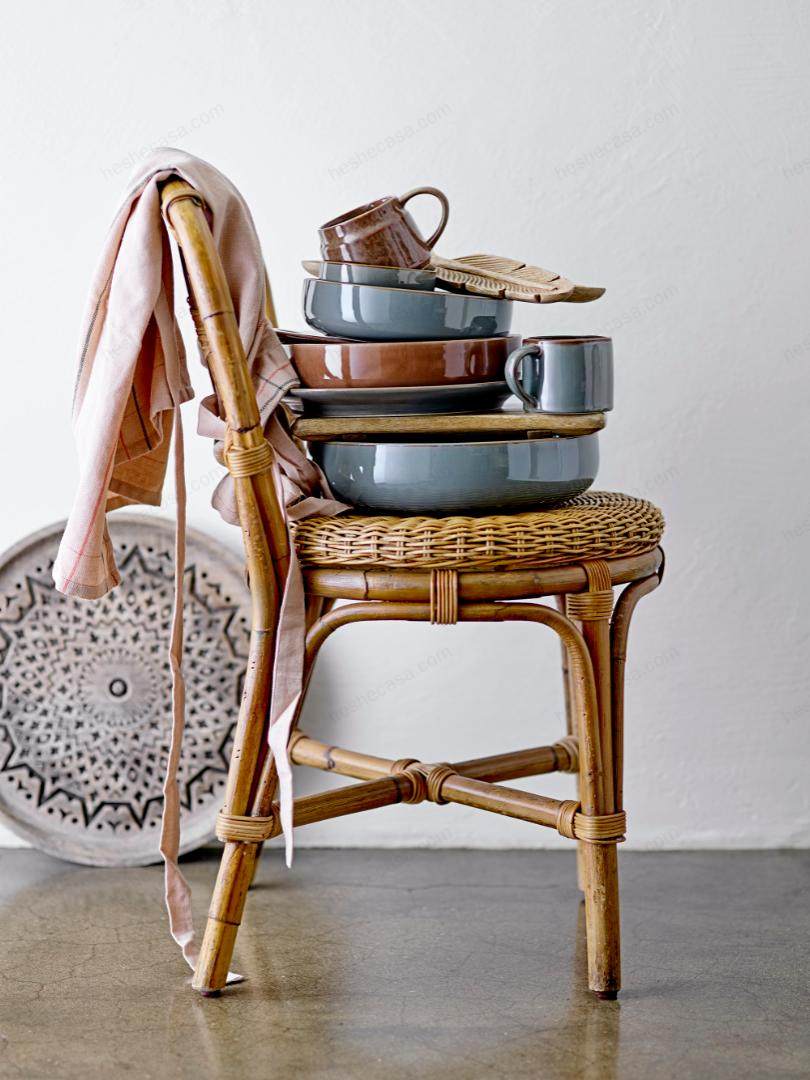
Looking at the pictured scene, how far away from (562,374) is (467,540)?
19cm

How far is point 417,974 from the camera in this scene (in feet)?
4.27

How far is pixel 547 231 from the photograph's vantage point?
1.60m

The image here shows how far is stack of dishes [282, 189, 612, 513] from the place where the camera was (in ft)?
3.90

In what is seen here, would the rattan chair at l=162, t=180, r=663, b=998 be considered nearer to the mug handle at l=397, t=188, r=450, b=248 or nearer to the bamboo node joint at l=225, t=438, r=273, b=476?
the bamboo node joint at l=225, t=438, r=273, b=476

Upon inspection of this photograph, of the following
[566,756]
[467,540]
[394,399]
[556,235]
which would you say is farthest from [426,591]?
[556,235]

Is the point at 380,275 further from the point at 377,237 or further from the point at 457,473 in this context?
the point at 457,473

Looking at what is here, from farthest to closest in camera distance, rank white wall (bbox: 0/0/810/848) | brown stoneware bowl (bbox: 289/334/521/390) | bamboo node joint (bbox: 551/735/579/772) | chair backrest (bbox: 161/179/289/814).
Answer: white wall (bbox: 0/0/810/848), bamboo node joint (bbox: 551/735/579/772), brown stoneware bowl (bbox: 289/334/521/390), chair backrest (bbox: 161/179/289/814)

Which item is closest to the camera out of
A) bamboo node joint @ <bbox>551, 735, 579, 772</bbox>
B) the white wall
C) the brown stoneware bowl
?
the brown stoneware bowl

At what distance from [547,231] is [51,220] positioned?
65 centimetres

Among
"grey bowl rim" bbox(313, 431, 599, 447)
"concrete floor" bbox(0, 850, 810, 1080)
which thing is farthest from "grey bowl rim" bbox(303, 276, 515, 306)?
"concrete floor" bbox(0, 850, 810, 1080)

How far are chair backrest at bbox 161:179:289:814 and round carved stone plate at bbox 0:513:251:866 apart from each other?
1.51ft

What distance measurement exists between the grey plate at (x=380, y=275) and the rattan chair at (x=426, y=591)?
0.17 meters

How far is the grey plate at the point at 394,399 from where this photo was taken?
1.22m

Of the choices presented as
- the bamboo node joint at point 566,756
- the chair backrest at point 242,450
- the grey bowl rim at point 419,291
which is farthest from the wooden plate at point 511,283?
the bamboo node joint at point 566,756
